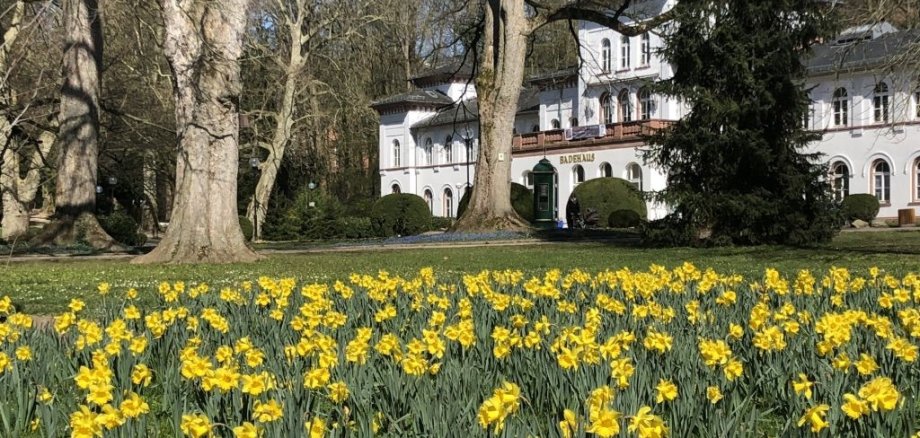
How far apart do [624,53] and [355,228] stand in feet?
72.5

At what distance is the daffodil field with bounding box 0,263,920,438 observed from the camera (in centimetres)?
371

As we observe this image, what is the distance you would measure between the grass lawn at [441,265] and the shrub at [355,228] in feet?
58.5

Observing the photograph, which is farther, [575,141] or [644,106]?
[575,141]

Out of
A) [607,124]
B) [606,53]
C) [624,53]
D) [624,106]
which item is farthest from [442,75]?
[607,124]

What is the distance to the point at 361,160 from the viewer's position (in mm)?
70375

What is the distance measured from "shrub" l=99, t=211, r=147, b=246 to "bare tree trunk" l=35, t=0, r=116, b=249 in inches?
311

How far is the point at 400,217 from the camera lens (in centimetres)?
4244

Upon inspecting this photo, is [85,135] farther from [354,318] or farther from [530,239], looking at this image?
[354,318]

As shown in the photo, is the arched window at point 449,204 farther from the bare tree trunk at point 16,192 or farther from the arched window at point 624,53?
the bare tree trunk at point 16,192

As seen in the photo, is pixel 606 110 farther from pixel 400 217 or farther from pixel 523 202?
pixel 400 217

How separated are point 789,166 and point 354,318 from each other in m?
16.2

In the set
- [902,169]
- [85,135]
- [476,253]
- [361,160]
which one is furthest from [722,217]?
[361,160]

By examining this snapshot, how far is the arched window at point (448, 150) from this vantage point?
66625 millimetres

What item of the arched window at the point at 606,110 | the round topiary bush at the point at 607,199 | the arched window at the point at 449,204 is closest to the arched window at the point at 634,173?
the arched window at the point at 606,110
